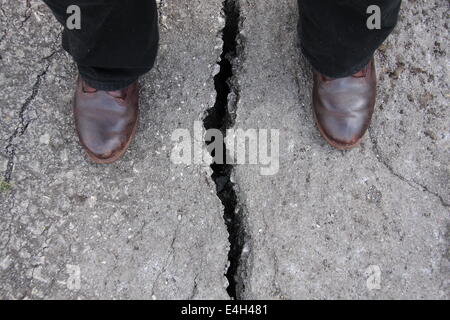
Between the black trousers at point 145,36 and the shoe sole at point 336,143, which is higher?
the black trousers at point 145,36

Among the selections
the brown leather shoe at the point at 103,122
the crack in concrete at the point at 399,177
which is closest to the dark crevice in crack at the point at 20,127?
the brown leather shoe at the point at 103,122

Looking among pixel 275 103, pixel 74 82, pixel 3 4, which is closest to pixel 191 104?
pixel 275 103

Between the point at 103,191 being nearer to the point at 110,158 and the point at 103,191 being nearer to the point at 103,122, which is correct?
the point at 110,158

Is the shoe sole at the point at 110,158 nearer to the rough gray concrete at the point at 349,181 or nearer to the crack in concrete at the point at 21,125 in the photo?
the crack in concrete at the point at 21,125

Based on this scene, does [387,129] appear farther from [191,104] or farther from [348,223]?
[191,104]

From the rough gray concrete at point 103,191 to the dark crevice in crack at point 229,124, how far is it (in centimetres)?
5

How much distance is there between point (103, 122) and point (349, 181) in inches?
37.2

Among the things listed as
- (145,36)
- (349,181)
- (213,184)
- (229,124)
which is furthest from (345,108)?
(145,36)

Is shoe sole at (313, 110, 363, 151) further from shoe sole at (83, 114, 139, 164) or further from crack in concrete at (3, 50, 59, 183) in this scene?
crack in concrete at (3, 50, 59, 183)

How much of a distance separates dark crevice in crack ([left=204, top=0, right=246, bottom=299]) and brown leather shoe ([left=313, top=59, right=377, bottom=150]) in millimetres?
350

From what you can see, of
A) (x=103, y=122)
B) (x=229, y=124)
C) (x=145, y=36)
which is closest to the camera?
(x=145, y=36)

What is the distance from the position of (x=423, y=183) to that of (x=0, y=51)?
1.75 m

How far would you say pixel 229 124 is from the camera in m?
1.89

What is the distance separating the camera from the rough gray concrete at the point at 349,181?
1.70 meters
